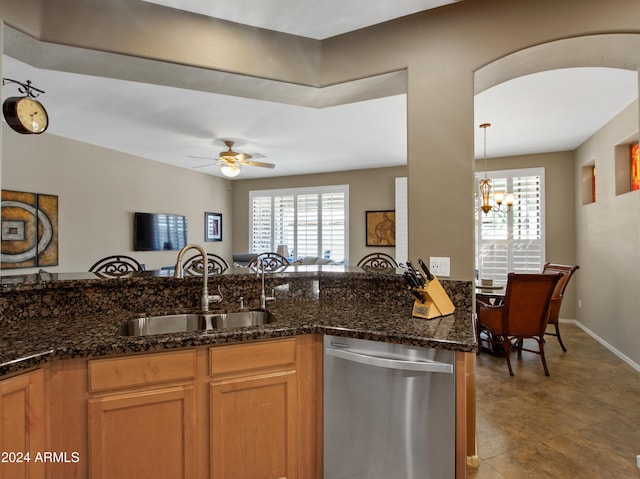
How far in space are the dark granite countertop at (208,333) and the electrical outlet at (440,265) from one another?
227mm

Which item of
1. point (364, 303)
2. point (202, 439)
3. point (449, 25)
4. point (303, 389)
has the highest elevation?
point (449, 25)

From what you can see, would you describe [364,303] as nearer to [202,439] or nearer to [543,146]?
[202,439]

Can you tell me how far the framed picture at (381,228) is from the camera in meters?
6.59

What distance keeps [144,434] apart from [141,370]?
10.2 inches

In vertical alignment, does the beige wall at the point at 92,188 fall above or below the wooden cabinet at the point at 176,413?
above

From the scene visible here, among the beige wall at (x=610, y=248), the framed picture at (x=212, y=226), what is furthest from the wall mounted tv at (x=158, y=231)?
the beige wall at (x=610, y=248)

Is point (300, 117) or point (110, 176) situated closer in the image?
point (300, 117)

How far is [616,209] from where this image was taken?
389cm

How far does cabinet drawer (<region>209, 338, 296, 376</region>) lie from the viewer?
1.47 meters

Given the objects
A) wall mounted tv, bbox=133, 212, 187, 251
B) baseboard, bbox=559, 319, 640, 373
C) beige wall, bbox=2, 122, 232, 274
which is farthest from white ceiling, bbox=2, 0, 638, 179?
baseboard, bbox=559, 319, 640, 373

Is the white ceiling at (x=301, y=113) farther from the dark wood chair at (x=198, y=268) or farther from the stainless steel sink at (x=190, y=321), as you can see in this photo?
the stainless steel sink at (x=190, y=321)

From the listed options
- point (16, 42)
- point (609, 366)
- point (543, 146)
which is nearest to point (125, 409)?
point (16, 42)

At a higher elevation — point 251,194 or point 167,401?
point 251,194

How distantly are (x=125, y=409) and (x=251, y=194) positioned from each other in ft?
22.1
